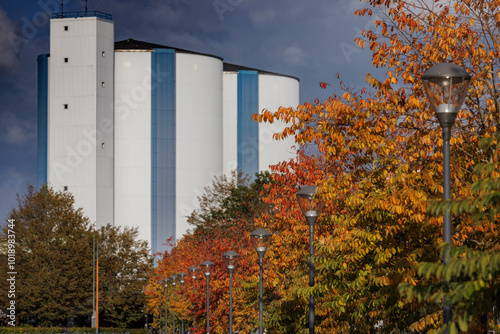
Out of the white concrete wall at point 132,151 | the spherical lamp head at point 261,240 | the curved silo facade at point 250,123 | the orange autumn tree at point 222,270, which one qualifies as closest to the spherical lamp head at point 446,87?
the spherical lamp head at point 261,240

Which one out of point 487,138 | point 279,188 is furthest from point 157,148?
point 487,138

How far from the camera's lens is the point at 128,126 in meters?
97.0

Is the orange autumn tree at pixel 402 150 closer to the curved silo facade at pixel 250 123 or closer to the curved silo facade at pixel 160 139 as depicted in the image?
the curved silo facade at pixel 160 139

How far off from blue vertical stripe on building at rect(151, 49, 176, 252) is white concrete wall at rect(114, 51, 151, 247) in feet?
2.48

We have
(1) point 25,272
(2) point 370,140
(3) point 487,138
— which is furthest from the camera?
(1) point 25,272

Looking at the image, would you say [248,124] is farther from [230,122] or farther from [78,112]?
[78,112]

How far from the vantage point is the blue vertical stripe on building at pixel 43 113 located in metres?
96.4

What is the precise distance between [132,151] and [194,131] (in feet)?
28.4

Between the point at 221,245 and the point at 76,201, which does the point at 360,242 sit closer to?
the point at 221,245

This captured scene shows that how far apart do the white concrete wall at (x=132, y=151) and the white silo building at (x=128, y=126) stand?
128 mm

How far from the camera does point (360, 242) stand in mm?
14641

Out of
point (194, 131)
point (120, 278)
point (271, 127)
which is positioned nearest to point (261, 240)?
point (120, 278)

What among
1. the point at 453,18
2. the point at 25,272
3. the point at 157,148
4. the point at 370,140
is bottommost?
the point at 25,272

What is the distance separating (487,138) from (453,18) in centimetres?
816
